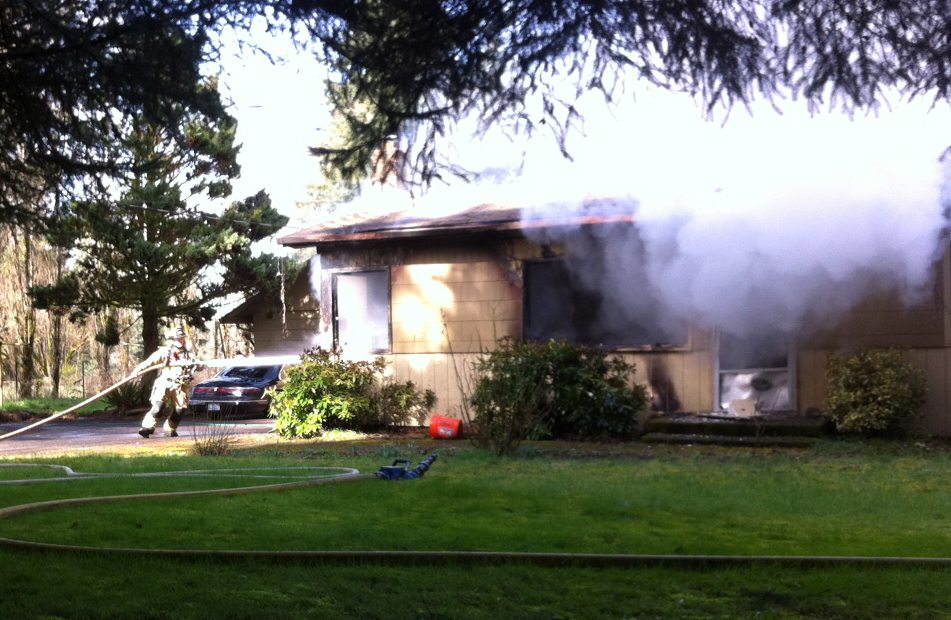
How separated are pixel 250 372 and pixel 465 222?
404 inches

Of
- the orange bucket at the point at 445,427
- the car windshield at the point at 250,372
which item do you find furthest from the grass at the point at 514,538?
the car windshield at the point at 250,372

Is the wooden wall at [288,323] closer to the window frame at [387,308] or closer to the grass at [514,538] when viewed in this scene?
the window frame at [387,308]

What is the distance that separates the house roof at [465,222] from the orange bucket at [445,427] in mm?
3095

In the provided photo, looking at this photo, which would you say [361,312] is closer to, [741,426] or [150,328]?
[741,426]

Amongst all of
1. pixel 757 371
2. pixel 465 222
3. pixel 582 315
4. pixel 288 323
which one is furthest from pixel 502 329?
pixel 288 323

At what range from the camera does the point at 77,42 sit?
6.05 m

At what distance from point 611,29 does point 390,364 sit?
1315cm

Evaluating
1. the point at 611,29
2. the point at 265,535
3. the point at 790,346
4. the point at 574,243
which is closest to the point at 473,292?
the point at 574,243

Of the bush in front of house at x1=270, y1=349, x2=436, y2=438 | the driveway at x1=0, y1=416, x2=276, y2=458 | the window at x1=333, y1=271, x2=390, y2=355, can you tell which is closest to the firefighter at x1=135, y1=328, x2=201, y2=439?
the driveway at x1=0, y1=416, x2=276, y2=458

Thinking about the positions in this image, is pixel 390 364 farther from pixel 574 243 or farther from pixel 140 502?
pixel 140 502

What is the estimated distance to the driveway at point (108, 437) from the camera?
1561cm

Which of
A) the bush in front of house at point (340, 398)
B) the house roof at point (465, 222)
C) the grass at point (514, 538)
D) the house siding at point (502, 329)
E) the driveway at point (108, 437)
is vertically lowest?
the driveway at point (108, 437)

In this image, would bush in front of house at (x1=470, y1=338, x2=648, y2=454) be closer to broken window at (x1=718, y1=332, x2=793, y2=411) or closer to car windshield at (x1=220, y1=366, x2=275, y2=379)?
broken window at (x1=718, y1=332, x2=793, y2=411)

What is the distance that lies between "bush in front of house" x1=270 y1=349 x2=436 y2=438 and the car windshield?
7.62 meters
